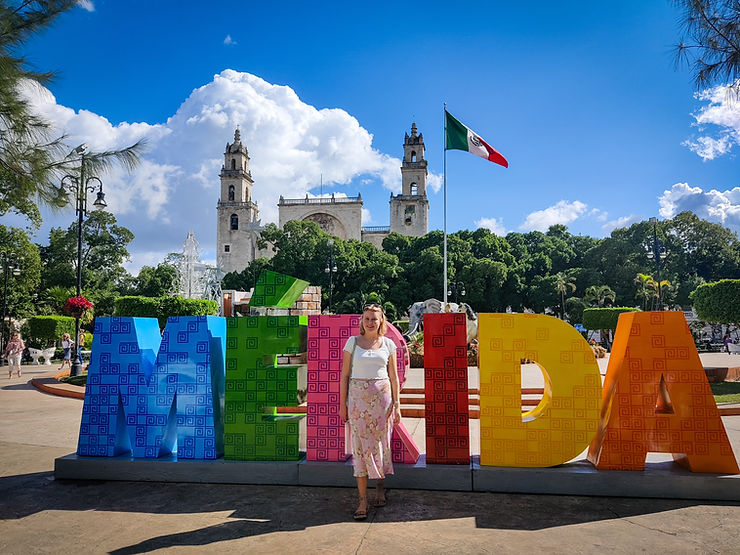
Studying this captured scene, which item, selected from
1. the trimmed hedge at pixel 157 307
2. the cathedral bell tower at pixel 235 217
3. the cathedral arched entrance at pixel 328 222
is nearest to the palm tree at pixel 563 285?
the cathedral arched entrance at pixel 328 222

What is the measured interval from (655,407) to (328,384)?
9.61 ft

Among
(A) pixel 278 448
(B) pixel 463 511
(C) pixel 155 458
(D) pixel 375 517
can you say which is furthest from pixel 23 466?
A: (B) pixel 463 511

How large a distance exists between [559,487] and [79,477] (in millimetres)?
4432

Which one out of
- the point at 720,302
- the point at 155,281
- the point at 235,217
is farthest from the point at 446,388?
the point at 235,217

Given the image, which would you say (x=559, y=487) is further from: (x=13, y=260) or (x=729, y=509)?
(x=13, y=260)

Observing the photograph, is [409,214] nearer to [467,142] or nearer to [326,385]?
[467,142]

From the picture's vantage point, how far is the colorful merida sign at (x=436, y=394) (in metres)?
4.39

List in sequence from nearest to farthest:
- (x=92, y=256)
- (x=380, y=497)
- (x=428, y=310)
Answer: (x=380, y=497)
(x=428, y=310)
(x=92, y=256)

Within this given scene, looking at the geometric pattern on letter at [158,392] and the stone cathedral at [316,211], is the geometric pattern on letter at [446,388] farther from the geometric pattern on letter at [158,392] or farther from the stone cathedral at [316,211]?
the stone cathedral at [316,211]

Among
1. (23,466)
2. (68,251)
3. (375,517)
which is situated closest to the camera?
(375,517)

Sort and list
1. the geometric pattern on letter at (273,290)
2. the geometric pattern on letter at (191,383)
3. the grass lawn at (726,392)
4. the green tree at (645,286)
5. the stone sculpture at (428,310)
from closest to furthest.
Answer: the geometric pattern on letter at (191,383), the geometric pattern on letter at (273,290), the grass lawn at (726,392), the stone sculpture at (428,310), the green tree at (645,286)

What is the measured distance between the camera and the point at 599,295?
3809 centimetres

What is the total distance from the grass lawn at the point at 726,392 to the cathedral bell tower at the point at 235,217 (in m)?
53.7

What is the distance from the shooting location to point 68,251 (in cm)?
4206
